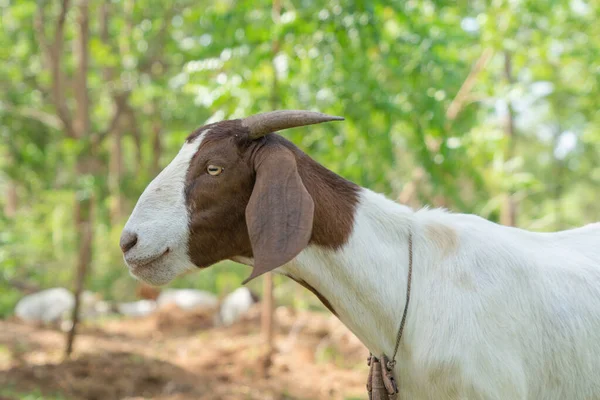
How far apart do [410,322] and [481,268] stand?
364 millimetres

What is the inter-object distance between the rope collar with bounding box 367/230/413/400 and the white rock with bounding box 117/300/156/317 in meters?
10.1

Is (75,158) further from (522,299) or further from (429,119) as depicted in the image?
(522,299)

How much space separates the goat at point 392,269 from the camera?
2.44m

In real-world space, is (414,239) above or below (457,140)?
below

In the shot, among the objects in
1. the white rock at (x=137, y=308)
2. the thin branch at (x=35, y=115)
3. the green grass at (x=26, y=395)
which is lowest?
the white rock at (x=137, y=308)

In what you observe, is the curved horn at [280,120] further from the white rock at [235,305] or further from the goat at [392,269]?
the white rock at [235,305]

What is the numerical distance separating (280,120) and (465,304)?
1021 millimetres

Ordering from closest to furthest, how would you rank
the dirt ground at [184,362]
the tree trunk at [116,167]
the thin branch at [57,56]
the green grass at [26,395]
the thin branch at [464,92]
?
the green grass at [26,395] < the dirt ground at [184,362] < the thin branch at [464,92] < the thin branch at [57,56] < the tree trunk at [116,167]

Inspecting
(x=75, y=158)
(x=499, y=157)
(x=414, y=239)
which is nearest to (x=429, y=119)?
(x=499, y=157)

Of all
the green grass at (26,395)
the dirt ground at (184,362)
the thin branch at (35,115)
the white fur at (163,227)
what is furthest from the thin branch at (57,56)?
the white fur at (163,227)

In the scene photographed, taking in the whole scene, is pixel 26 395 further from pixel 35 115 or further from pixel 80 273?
pixel 35 115

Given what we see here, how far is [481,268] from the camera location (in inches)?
102

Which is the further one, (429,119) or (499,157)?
(499,157)

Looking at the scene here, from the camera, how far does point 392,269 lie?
2.63m
